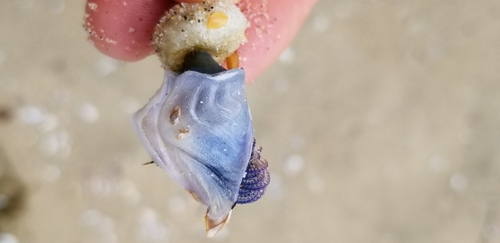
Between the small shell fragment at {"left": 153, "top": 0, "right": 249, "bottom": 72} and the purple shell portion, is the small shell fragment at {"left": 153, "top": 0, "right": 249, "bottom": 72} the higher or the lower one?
the higher one

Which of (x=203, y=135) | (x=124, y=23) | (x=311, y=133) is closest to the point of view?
(x=203, y=135)

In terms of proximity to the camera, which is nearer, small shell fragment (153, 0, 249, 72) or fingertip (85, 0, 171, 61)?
small shell fragment (153, 0, 249, 72)

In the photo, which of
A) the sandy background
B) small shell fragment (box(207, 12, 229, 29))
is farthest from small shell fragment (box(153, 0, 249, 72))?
the sandy background

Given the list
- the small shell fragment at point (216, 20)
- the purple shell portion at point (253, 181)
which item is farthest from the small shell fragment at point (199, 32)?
the purple shell portion at point (253, 181)

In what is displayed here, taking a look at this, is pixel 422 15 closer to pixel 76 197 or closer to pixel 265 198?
pixel 265 198

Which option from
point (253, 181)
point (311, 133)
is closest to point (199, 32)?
point (253, 181)

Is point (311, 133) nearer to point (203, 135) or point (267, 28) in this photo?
point (267, 28)

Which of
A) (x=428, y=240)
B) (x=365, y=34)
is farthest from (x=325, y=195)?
(x=365, y=34)

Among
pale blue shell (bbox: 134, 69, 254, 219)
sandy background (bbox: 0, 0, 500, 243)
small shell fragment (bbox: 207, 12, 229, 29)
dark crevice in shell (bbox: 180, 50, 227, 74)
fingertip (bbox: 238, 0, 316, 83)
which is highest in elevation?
small shell fragment (bbox: 207, 12, 229, 29)

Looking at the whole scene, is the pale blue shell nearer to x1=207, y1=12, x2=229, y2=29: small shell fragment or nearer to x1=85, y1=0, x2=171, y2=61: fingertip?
x1=207, y1=12, x2=229, y2=29: small shell fragment
